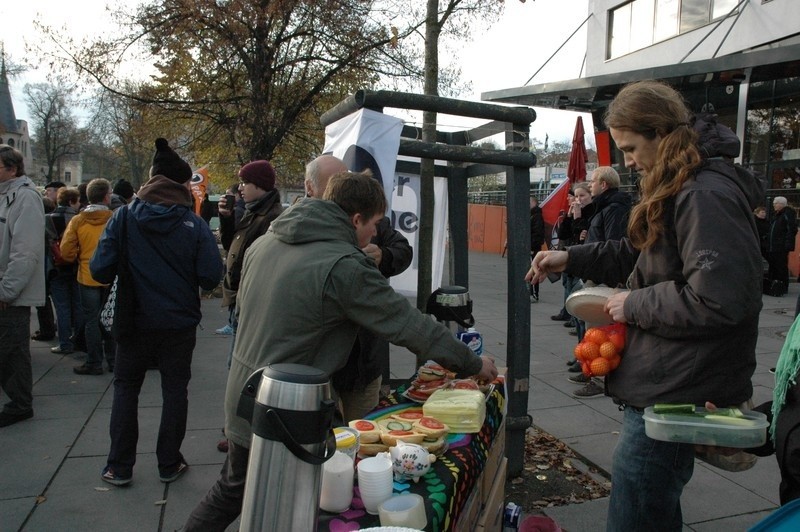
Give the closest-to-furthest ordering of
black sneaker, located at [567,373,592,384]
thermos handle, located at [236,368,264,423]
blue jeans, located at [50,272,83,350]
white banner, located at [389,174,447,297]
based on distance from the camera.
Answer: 1. thermos handle, located at [236,368,264,423]
2. white banner, located at [389,174,447,297]
3. black sneaker, located at [567,373,592,384]
4. blue jeans, located at [50,272,83,350]

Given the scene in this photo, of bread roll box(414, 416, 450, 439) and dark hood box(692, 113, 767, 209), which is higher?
dark hood box(692, 113, 767, 209)

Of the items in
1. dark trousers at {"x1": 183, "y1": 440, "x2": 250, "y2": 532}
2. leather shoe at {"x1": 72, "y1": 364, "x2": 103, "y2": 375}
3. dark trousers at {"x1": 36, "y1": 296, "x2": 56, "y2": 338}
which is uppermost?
dark trousers at {"x1": 183, "y1": 440, "x2": 250, "y2": 532}

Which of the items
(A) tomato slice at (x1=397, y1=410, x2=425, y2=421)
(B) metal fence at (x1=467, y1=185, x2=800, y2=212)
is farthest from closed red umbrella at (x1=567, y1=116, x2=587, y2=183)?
(A) tomato slice at (x1=397, y1=410, x2=425, y2=421)

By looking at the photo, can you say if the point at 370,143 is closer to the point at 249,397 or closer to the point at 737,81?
the point at 249,397

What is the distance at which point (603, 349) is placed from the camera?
2004mm

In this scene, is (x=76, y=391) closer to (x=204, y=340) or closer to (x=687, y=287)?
(x=204, y=340)

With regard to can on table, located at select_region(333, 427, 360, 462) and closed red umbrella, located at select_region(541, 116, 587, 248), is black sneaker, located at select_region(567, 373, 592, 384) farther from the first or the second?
closed red umbrella, located at select_region(541, 116, 587, 248)

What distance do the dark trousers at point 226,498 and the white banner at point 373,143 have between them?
1624 millimetres

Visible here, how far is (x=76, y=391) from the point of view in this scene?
5.59m

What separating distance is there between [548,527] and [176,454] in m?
2.45

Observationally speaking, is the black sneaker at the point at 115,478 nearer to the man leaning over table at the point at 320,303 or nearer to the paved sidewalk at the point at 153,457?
the paved sidewalk at the point at 153,457

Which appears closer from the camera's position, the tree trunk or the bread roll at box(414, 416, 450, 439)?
the bread roll at box(414, 416, 450, 439)

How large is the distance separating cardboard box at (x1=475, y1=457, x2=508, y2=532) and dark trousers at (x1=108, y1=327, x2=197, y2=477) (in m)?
2.03

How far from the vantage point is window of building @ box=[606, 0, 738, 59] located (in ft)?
55.7
